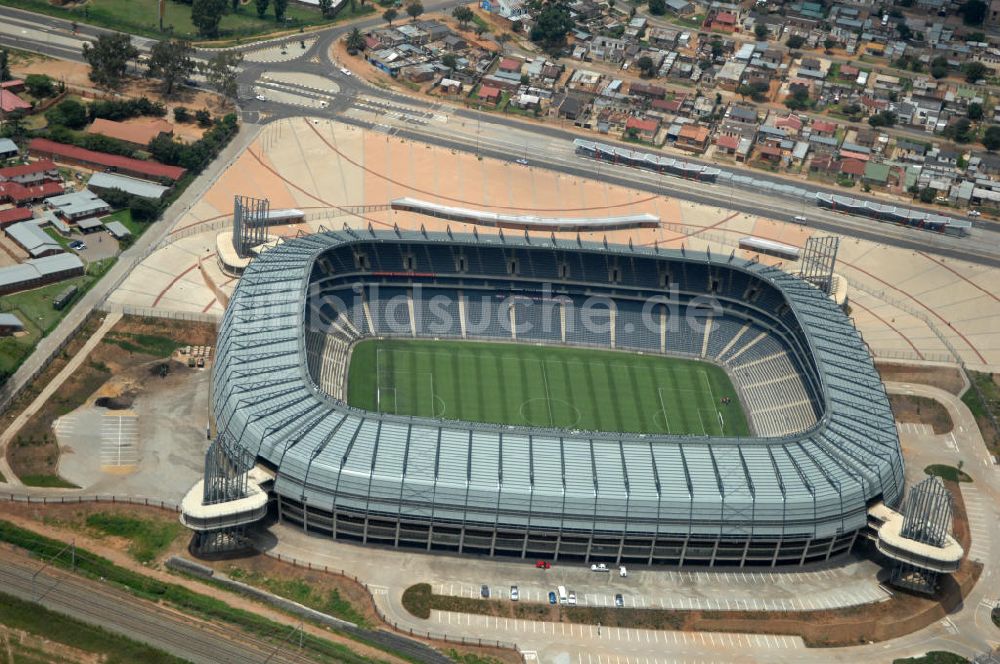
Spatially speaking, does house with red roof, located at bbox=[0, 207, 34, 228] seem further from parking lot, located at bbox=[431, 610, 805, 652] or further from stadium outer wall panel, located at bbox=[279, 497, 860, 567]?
parking lot, located at bbox=[431, 610, 805, 652]

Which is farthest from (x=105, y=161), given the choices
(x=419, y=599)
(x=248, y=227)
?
(x=419, y=599)

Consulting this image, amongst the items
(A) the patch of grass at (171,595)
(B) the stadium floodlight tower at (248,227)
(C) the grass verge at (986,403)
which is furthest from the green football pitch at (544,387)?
(A) the patch of grass at (171,595)

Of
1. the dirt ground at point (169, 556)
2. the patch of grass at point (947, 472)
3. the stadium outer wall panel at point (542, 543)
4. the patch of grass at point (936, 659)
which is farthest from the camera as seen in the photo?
the patch of grass at point (947, 472)

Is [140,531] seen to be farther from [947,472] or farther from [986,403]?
[986,403]

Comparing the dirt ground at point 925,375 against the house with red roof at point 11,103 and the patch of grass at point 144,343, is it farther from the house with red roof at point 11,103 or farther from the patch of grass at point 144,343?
the house with red roof at point 11,103

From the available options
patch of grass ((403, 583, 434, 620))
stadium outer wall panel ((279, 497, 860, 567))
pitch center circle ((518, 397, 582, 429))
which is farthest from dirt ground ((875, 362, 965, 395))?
patch of grass ((403, 583, 434, 620))

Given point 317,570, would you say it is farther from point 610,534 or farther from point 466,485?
point 610,534
